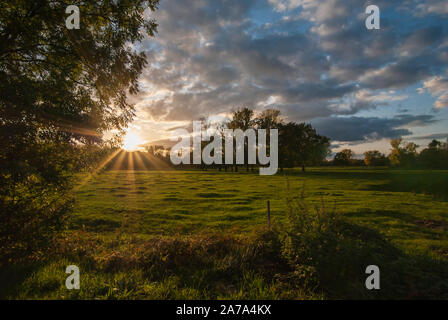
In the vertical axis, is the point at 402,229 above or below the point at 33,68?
below

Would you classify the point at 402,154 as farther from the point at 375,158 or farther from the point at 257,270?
the point at 257,270

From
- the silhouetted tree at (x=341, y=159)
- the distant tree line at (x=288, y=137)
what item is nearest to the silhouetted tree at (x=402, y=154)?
the silhouetted tree at (x=341, y=159)

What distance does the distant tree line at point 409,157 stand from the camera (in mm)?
80688

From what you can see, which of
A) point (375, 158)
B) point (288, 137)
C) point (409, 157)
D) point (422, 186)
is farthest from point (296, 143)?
point (375, 158)

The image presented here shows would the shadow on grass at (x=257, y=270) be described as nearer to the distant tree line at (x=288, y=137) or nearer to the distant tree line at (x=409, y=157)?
the distant tree line at (x=288, y=137)

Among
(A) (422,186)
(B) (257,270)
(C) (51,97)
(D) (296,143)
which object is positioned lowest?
(A) (422,186)

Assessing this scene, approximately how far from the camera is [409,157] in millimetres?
93938

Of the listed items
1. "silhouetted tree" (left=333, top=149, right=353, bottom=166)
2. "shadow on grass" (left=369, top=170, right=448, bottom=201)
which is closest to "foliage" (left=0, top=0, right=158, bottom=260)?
"shadow on grass" (left=369, top=170, right=448, bottom=201)

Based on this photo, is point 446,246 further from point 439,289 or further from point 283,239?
point 283,239

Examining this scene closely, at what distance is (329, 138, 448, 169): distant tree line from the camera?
3177 inches
